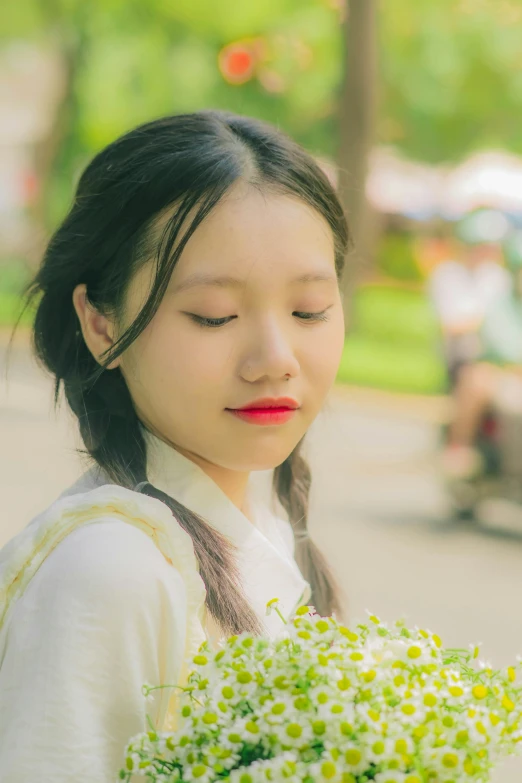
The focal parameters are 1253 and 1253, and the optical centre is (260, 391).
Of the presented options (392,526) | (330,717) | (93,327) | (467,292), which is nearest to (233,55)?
(467,292)

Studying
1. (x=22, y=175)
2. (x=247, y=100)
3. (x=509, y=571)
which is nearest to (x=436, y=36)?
(x=247, y=100)

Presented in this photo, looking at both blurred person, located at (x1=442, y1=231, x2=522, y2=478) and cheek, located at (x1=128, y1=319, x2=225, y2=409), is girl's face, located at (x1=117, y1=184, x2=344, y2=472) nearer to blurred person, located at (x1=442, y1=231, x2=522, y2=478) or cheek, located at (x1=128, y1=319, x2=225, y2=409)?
cheek, located at (x1=128, y1=319, x2=225, y2=409)

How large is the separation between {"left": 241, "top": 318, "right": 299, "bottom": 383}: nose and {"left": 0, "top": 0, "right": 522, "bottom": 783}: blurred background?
437 mm

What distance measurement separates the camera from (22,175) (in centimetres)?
2592

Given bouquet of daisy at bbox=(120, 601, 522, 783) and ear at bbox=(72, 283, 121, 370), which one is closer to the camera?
bouquet of daisy at bbox=(120, 601, 522, 783)

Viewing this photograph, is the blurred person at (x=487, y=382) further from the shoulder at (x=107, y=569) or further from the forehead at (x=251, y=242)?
the shoulder at (x=107, y=569)

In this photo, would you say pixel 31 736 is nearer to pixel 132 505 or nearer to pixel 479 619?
pixel 132 505

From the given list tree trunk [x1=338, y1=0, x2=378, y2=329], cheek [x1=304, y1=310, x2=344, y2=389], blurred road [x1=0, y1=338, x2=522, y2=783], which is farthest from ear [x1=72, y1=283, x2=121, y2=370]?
tree trunk [x1=338, y1=0, x2=378, y2=329]

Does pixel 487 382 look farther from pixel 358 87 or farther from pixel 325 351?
pixel 358 87

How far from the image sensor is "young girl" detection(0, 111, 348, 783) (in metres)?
1.21

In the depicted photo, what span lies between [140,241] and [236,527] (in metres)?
0.37

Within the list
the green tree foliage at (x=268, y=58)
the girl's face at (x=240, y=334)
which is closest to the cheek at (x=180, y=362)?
the girl's face at (x=240, y=334)

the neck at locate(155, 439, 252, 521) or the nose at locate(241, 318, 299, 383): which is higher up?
the nose at locate(241, 318, 299, 383)

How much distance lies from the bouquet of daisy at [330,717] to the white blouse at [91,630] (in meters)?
0.06
